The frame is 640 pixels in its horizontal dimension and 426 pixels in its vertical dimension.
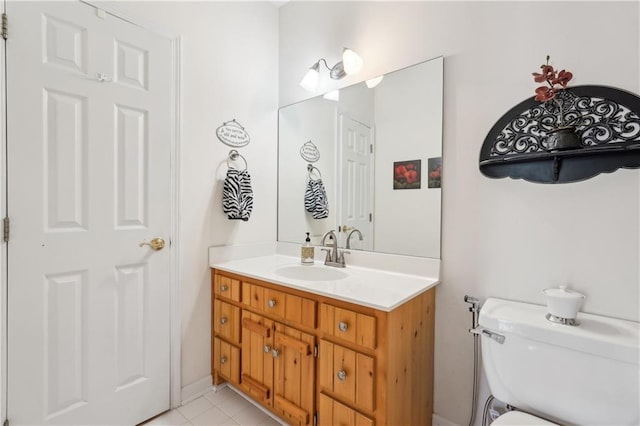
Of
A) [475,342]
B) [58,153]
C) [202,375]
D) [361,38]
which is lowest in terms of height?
[202,375]

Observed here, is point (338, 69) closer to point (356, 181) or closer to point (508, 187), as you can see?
point (356, 181)

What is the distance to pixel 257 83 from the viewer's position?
7.14 ft

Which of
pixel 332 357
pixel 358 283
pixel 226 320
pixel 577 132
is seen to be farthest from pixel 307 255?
pixel 577 132

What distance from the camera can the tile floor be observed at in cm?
165

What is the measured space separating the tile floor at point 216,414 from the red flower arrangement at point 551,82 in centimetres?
196

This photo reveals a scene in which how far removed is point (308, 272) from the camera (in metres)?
1.88

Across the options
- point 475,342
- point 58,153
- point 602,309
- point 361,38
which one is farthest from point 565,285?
point 58,153

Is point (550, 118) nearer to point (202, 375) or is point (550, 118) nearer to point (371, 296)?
point (371, 296)

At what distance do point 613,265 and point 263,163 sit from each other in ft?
6.37

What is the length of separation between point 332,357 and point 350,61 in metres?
1.62

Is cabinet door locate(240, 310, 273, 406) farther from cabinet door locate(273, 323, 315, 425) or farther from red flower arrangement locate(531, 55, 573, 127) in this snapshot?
red flower arrangement locate(531, 55, 573, 127)

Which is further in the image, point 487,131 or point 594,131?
point 487,131

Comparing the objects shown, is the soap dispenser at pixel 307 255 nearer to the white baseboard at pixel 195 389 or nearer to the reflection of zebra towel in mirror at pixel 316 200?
the reflection of zebra towel in mirror at pixel 316 200

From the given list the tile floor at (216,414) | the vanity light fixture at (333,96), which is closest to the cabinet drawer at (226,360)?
the tile floor at (216,414)
